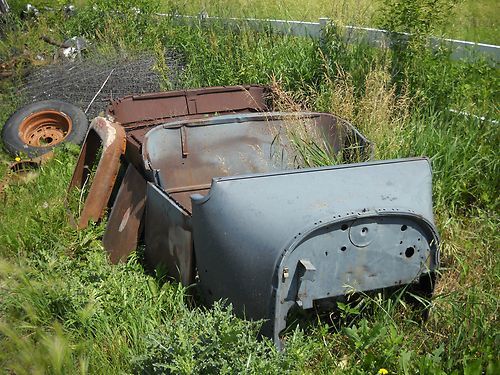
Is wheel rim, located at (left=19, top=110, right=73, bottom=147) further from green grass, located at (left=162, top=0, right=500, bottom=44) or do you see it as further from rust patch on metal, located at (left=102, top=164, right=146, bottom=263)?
green grass, located at (left=162, top=0, right=500, bottom=44)

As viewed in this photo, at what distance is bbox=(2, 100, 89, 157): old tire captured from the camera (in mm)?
7562

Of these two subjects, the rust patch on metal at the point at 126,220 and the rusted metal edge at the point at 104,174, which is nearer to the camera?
the rust patch on metal at the point at 126,220

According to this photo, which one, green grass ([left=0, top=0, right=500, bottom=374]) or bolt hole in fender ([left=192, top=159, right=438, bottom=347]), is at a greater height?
bolt hole in fender ([left=192, top=159, right=438, bottom=347])

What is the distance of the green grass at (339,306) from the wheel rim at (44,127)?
427 millimetres

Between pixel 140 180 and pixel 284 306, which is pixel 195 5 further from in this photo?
pixel 284 306

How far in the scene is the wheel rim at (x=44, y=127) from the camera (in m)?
7.82

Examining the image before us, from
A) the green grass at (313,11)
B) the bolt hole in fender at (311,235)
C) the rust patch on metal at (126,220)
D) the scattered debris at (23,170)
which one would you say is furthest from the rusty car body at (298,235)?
the green grass at (313,11)

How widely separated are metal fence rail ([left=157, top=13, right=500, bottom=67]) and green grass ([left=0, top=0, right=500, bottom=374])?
0.20 meters

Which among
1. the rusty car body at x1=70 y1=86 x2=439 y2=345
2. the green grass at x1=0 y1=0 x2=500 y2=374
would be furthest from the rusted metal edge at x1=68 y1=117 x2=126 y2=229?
the rusty car body at x1=70 y1=86 x2=439 y2=345

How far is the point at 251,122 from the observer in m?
5.93

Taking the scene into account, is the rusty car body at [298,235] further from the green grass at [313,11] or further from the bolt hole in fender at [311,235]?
the green grass at [313,11]

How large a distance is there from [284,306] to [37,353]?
1.40m

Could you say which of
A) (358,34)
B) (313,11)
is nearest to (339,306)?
(358,34)

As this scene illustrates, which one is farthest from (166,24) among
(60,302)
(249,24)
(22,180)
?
(60,302)
